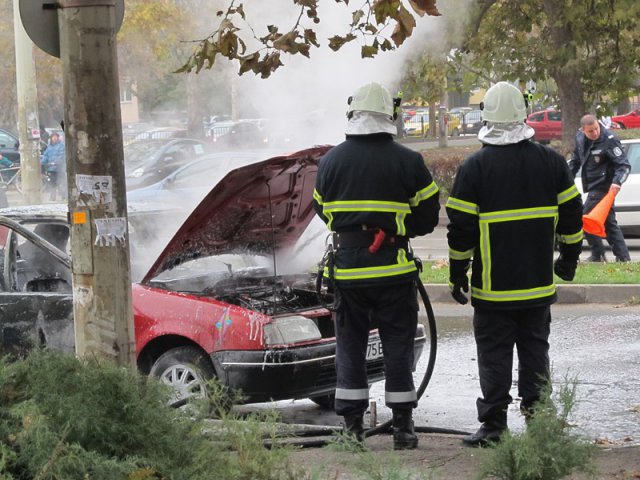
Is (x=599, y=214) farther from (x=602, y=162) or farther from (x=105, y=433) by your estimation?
(x=105, y=433)

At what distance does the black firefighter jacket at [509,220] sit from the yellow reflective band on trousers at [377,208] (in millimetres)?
235

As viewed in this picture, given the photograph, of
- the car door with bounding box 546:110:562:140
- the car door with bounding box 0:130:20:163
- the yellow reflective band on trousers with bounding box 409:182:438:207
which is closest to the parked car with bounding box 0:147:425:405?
the yellow reflective band on trousers with bounding box 409:182:438:207

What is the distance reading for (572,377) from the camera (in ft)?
25.0

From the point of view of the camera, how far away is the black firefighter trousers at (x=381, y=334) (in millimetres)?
5492

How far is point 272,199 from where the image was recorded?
6762 millimetres

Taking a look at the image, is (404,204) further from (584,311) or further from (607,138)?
(607,138)

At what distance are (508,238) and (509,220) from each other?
9cm

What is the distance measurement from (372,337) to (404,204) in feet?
4.77

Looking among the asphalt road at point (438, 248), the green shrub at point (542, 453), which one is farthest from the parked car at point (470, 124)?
the green shrub at point (542, 453)

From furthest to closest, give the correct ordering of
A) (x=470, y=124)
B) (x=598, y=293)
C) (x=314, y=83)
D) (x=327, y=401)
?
(x=470, y=124), (x=598, y=293), (x=314, y=83), (x=327, y=401)

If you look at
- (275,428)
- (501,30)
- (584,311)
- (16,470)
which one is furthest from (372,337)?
(501,30)

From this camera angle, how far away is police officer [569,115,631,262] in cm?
1236

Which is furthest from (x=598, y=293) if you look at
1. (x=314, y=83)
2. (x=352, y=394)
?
(x=352, y=394)

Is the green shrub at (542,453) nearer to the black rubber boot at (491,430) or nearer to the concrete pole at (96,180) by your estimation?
the black rubber boot at (491,430)
